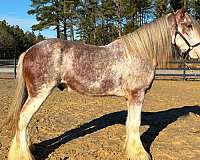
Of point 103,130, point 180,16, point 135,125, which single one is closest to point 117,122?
point 103,130

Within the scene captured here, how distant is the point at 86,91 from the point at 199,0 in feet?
109

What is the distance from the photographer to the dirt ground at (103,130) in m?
5.33

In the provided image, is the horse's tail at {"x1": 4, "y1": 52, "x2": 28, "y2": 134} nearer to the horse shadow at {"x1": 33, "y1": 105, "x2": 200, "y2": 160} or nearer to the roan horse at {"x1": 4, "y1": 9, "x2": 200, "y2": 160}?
the roan horse at {"x1": 4, "y1": 9, "x2": 200, "y2": 160}

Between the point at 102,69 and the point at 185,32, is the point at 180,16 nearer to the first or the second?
the point at 185,32

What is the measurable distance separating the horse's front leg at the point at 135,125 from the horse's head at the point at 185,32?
982 mm

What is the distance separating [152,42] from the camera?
5238mm

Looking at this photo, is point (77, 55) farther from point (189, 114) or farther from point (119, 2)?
point (119, 2)

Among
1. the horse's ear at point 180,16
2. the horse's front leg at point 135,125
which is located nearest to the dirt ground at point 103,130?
the horse's front leg at point 135,125

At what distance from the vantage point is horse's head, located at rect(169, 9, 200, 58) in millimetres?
5301

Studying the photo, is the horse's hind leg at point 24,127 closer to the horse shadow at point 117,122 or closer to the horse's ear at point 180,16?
the horse shadow at point 117,122

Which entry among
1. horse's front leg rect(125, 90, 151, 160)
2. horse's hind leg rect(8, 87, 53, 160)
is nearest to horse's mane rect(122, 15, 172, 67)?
horse's front leg rect(125, 90, 151, 160)

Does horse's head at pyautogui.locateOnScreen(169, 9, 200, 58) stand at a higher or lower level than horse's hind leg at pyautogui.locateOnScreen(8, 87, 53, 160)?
higher

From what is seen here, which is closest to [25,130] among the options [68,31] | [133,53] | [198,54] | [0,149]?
[0,149]

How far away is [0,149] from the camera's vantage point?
539cm
